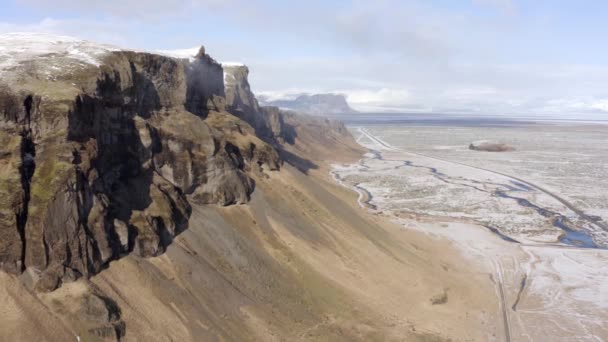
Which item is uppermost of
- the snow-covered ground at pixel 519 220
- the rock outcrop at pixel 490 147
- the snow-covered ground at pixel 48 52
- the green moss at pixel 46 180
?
the snow-covered ground at pixel 48 52

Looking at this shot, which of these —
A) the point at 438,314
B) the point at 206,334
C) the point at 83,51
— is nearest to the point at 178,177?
the point at 83,51

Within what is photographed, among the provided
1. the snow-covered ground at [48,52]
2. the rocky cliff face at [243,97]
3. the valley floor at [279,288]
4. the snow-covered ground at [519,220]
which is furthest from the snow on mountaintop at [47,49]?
the rocky cliff face at [243,97]

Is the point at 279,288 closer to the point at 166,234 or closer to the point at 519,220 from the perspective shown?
the point at 166,234

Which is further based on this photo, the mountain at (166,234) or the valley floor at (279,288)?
the mountain at (166,234)

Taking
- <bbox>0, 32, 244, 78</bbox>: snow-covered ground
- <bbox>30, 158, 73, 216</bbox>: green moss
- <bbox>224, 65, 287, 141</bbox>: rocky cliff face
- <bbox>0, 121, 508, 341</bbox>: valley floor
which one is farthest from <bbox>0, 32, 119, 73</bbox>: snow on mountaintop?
<bbox>224, 65, 287, 141</bbox>: rocky cliff face

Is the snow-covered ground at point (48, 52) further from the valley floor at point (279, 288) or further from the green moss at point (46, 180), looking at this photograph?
the valley floor at point (279, 288)

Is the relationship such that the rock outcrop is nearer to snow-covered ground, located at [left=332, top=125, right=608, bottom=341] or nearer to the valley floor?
snow-covered ground, located at [left=332, top=125, right=608, bottom=341]

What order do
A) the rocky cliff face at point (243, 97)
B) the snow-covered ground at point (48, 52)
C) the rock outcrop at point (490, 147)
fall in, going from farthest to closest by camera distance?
the rock outcrop at point (490, 147) → the rocky cliff face at point (243, 97) → the snow-covered ground at point (48, 52)

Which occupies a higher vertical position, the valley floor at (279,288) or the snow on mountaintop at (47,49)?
the snow on mountaintop at (47,49)
